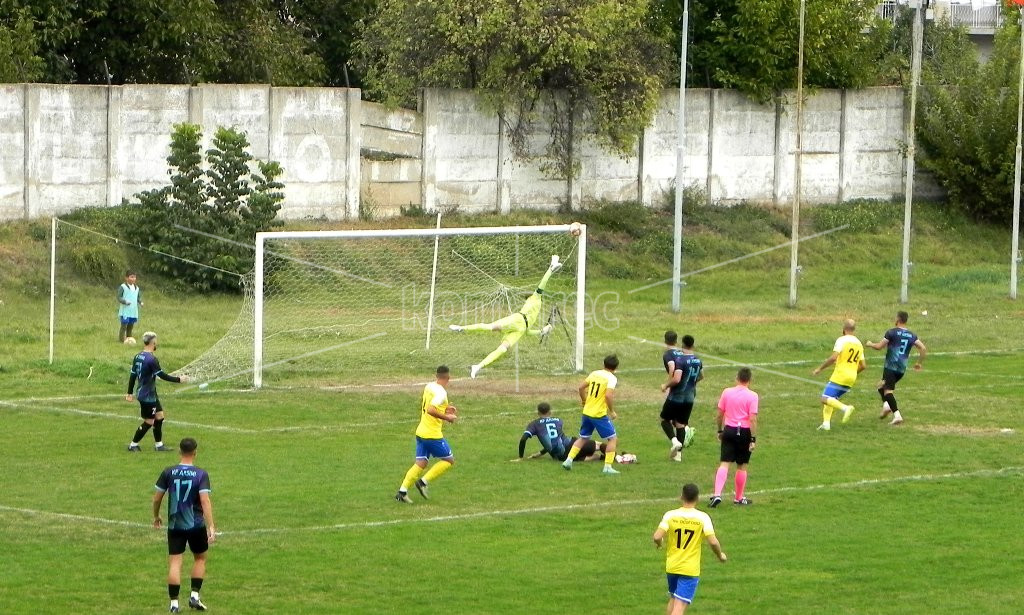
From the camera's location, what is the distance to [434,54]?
4941cm

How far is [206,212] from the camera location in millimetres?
41406

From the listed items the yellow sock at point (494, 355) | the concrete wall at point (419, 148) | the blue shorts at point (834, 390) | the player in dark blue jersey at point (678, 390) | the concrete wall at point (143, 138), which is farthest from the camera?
the concrete wall at point (419, 148)

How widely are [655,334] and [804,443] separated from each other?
41.6 ft

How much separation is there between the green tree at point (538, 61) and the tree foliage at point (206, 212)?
8942 mm

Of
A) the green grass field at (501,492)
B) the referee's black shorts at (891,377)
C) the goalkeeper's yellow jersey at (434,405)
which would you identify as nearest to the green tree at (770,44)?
the green grass field at (501,492)

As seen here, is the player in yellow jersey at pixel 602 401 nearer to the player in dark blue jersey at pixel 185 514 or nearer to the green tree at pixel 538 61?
the player in dark blue jersey at pixel 185 514

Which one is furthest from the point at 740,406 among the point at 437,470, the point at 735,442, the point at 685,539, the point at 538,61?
the point at 538,61

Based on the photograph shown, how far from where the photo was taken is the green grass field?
683 inches

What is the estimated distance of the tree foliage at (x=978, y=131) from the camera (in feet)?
176

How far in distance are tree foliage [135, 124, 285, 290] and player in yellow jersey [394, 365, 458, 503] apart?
20.4 metres

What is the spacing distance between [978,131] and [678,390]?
33271 mm

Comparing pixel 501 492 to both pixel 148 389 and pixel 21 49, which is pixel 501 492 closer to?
pixel 148 389

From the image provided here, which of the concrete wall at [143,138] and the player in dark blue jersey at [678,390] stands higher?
the concrete wall at [143,138]

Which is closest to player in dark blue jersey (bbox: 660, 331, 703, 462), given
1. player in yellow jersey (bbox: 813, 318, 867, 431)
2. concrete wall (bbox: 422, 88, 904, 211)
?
player in yellow jersey (bbox: 813, 318, 867, 431)
